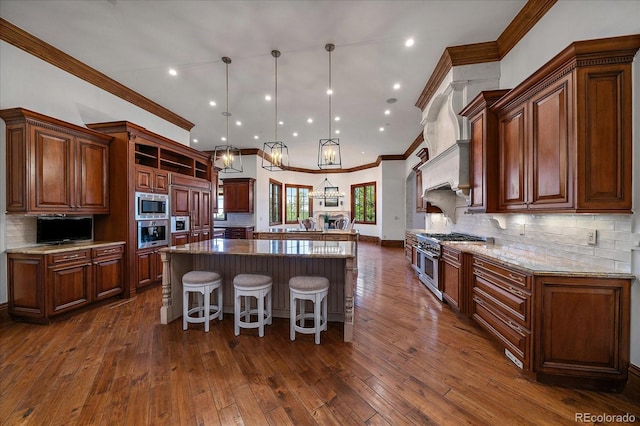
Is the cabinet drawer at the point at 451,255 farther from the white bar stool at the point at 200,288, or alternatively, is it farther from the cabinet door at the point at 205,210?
the cabinet door at the point at 205,210

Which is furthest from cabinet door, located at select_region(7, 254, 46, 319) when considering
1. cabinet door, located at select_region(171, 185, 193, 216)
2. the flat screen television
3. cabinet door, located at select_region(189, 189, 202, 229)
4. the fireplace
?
the fireplace

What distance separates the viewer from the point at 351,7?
2582 mm

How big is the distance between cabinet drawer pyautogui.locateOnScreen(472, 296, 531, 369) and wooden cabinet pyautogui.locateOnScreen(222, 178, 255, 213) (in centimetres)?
682

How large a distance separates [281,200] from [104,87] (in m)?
7.23

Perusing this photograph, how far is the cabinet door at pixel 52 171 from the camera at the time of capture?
9.57 ft

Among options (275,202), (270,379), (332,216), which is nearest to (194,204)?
(270,379)

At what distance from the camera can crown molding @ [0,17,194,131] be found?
9.49 ft

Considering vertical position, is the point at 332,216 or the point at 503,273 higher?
the point at 332,216

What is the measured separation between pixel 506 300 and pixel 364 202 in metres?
8.77

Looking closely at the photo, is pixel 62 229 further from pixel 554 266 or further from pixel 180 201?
pixel 554 266

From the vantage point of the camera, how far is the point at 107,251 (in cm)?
353

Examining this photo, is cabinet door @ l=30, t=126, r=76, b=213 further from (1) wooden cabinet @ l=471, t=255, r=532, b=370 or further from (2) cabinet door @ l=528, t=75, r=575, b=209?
(2) cabinet door @ l=528, t=75, r=575, b=209

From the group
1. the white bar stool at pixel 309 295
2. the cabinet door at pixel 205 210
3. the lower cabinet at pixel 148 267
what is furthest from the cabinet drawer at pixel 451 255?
the cabinet door at pixel 205 210

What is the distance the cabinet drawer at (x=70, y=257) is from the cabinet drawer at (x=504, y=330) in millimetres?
4877
